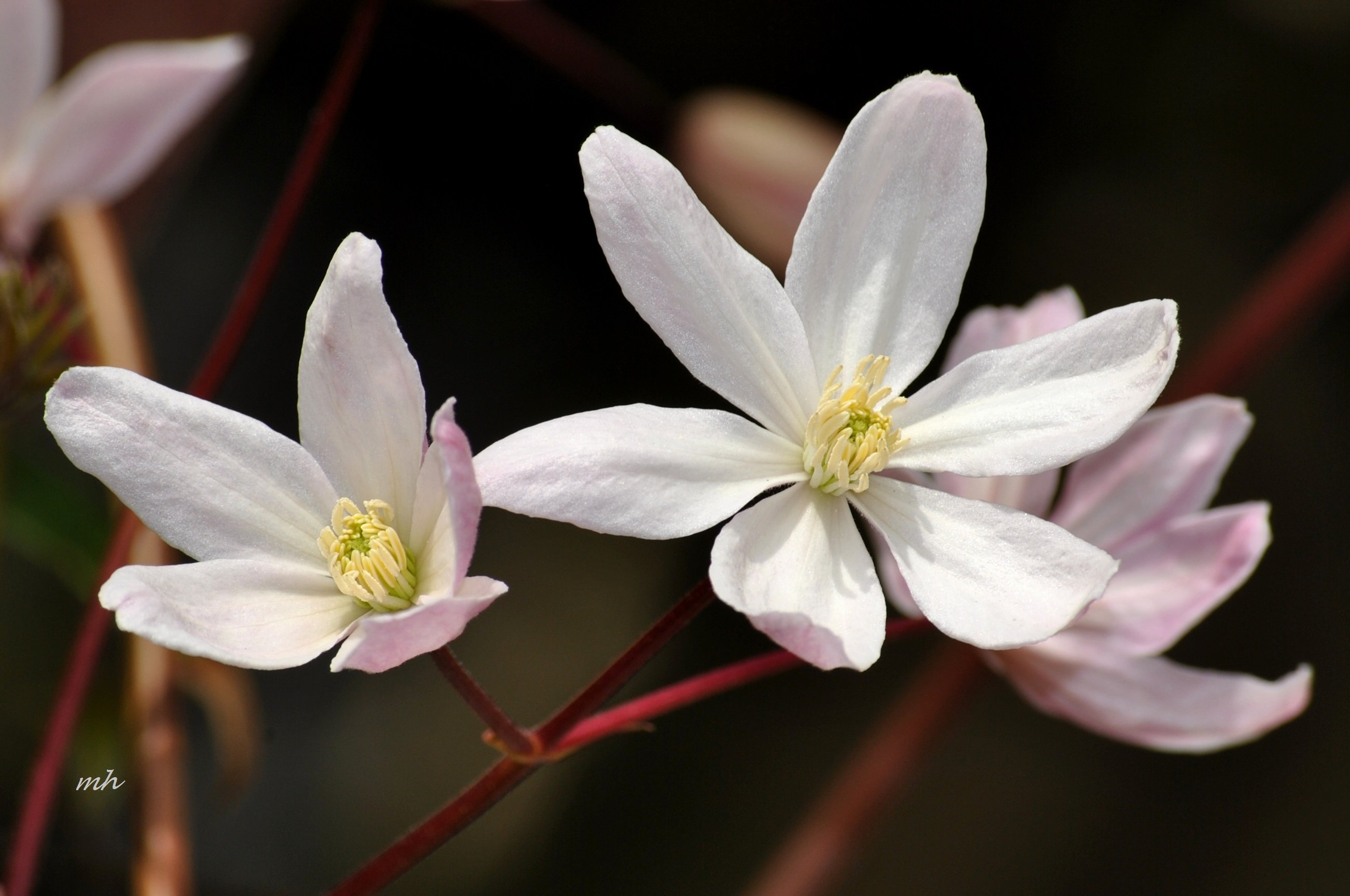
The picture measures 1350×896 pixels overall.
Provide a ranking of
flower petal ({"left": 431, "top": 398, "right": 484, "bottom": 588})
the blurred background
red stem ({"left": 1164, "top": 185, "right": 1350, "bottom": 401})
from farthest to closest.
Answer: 1. the blurred background
2. red stem ({"left": 1164, "top": 185, "right": 1350, "bottom": 401})
3. flower petal ({"left": 431, "top": 398, "right": 484, "bottom": 588})

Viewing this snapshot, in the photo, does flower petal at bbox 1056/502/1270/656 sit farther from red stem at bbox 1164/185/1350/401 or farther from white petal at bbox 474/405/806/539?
red stem at bbox 1164/185/1350/401

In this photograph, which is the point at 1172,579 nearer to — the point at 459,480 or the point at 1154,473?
the point at 1154,473

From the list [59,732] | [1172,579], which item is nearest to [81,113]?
[59,732]

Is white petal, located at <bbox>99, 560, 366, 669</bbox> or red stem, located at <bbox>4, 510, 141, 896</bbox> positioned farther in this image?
red stem, located at <bbox>4, 510, 141, 896</bbox>

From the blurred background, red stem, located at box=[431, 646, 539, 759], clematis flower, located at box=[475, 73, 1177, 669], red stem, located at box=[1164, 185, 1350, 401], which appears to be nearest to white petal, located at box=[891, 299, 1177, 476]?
clematis flower, located at box=[475, 73, 1177, 669]

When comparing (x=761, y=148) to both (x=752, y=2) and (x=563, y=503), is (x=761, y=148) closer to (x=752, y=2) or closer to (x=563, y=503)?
(x=752, y=2)

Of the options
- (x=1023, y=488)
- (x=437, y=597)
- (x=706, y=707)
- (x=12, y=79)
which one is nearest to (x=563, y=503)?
(x=437, y=597)
